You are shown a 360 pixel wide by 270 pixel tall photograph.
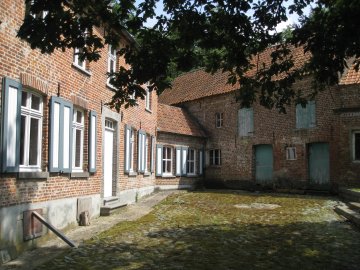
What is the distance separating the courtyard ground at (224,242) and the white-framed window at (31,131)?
1.97m

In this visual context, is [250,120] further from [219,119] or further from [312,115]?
[312,115]

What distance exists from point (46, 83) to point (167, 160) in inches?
548

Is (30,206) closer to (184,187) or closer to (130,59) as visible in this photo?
(130,59)

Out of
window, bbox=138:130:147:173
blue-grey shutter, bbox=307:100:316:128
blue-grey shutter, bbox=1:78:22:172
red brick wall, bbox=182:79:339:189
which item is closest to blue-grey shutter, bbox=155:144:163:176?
window, bbox=138:130:147:173

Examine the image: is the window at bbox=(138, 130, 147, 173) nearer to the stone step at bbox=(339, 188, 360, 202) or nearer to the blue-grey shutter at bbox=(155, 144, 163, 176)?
the blue-grey shutter at bbox=(155, 144, 163, 176)

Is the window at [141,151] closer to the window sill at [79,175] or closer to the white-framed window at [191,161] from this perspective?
the window sill at [79,175]

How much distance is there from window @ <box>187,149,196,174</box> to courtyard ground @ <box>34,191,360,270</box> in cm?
1044

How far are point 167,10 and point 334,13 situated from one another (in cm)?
241

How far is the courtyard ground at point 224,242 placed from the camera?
682 centimetres

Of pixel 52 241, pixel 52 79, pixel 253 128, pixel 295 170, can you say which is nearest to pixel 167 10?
pixel 52 79

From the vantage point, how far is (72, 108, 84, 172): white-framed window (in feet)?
34.8

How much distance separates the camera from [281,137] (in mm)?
20891

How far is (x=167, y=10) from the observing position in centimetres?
616

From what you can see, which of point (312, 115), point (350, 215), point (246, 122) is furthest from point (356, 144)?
point (350, 215)
